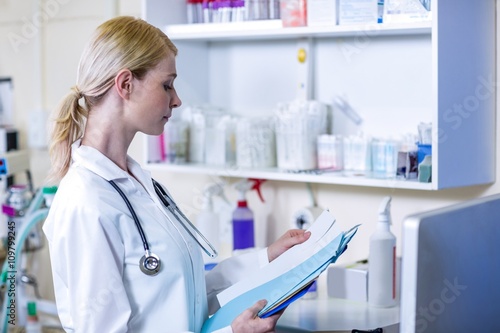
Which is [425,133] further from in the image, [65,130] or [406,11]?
[65,130]

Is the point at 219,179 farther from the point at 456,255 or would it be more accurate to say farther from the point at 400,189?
the point at 456,255

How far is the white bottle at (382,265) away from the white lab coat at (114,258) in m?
0.55

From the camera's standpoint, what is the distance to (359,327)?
71.5 inches

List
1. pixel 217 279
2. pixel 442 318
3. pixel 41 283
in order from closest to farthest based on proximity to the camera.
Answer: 1. pixel 442 318
2. pixel 217 279
3. pixel 41 283

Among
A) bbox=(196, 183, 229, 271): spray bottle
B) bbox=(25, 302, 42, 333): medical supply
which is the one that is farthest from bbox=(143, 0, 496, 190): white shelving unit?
bbox=(25, 302, 42, 333): medical supply

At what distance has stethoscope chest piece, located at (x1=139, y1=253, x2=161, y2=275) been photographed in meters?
1.47

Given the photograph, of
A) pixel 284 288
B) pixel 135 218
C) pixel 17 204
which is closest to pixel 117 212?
pixel 135 218

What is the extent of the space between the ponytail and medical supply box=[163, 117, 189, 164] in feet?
2.73

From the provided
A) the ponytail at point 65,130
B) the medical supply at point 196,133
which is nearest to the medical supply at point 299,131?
the medical supply at point 196,133

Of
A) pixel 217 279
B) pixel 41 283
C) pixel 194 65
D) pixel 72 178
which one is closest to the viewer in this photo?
pixel 72 178

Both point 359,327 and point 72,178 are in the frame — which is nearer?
point 72,178

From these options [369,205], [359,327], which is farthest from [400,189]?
[359,327]

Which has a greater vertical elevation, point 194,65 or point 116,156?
point 194,65

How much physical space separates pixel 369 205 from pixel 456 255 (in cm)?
107
